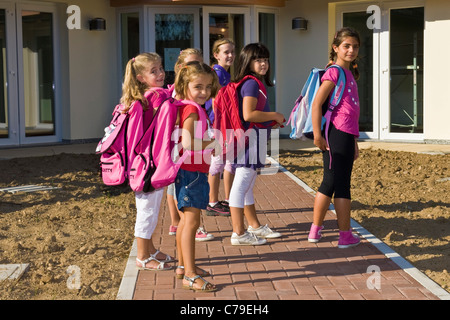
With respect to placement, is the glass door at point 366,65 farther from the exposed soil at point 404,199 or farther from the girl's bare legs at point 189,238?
the girl's bare legs at point 189,238

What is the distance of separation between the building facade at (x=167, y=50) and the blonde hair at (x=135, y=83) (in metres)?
8.70

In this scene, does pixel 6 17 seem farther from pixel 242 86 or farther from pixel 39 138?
pixel 242 86

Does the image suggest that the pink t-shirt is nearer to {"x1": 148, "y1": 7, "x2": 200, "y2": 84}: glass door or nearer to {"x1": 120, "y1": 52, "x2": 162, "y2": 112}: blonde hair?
{"x1": 120, "y1": 52, "x2": 162, "y2": 112}: blonde hair

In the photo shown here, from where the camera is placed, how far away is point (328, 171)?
5777 mm

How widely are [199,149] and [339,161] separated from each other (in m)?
1.49

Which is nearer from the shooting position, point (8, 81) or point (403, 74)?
point (8, 81)

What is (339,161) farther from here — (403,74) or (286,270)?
(403,74)

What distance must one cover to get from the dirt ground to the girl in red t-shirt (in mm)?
556

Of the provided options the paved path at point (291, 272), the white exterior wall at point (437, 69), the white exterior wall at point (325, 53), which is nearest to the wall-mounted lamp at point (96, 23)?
the white exterior wall at point (325, 53)

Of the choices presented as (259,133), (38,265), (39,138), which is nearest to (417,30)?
(39,138)

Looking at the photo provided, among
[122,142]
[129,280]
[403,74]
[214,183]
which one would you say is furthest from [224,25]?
[129,280]

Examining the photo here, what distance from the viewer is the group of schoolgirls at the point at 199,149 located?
4.71m

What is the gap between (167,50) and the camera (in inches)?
559

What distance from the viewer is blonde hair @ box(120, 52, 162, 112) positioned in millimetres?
4961
